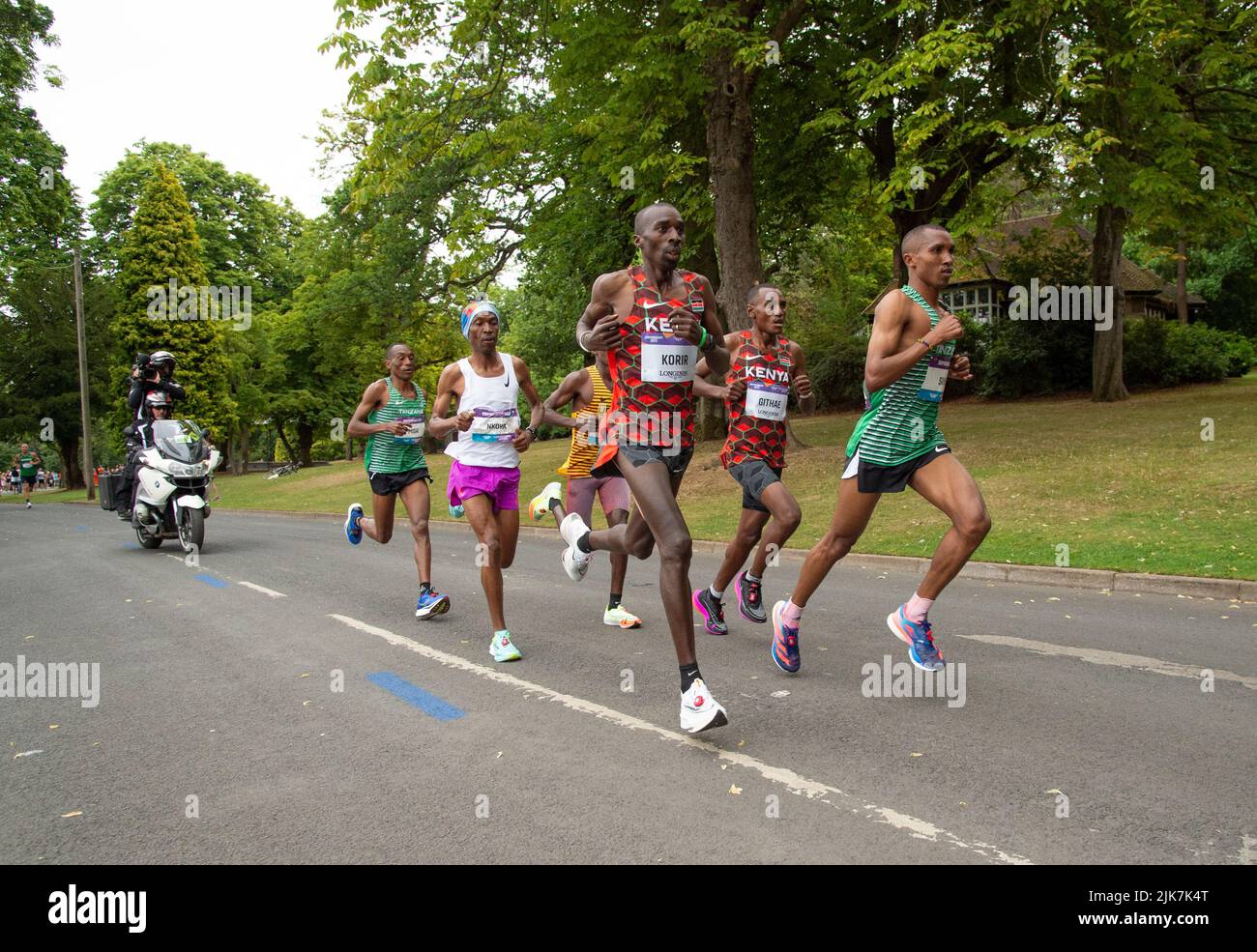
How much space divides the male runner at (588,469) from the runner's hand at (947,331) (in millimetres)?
2855

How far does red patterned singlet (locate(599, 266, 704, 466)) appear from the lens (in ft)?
15.5

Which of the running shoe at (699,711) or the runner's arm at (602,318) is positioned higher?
the runner's arm at (602,318)

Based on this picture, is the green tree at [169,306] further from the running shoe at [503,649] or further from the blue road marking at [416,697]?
the blue road marking at [416,697]

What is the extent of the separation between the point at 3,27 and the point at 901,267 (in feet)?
80.4

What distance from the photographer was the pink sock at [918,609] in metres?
4.96

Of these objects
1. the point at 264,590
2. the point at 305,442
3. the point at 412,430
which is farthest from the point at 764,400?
the point at 305,442

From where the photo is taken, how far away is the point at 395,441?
8250mm

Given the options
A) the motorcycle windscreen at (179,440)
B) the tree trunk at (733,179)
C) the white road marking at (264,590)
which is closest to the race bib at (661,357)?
the white road marking at (264,590)

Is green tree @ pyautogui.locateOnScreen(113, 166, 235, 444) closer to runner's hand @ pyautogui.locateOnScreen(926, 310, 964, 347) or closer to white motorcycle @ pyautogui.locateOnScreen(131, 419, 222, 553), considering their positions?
white motorcycle @ pyautogui.locateOnScreen(131, 419, 222, 553)

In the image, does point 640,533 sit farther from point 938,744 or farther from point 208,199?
point 208,199

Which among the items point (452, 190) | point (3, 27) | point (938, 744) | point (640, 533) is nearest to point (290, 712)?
point (640, 533)

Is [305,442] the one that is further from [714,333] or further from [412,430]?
[714,333]

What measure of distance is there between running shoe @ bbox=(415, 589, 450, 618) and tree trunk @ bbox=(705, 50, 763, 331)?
1054cm

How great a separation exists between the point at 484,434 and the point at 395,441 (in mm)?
1974
